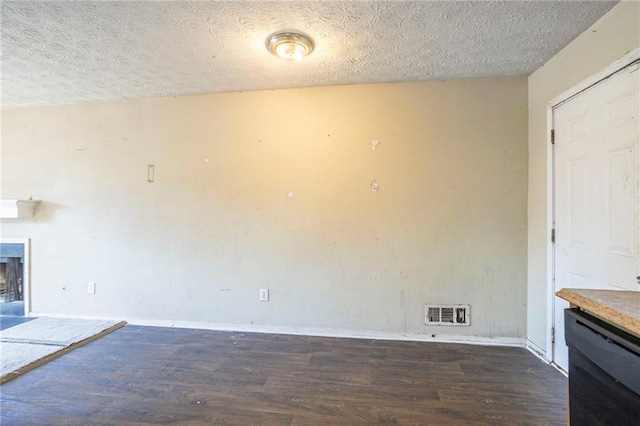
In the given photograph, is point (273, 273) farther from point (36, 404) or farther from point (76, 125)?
point (76, 125)

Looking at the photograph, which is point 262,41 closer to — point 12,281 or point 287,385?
point 287,385

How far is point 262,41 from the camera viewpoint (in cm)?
194

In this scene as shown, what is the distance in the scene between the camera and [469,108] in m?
2.50

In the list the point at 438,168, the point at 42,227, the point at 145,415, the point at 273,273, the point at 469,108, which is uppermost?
the point at 469,108

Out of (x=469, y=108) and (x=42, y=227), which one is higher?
(x=469, y=108)

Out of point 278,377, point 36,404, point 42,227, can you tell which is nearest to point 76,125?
point 42,227

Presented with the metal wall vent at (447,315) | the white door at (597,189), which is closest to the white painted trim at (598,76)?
the white door at (597,189)

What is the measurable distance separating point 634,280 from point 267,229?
256 centimetres

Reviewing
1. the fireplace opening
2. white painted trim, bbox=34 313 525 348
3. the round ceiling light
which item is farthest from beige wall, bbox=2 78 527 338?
the round ceiling light

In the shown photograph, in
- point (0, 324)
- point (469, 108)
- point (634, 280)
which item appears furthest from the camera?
point (0, 324)

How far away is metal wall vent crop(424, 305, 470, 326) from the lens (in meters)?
2.52

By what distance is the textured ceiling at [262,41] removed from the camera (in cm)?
163

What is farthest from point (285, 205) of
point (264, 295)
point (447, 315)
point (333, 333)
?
point (447, 315)

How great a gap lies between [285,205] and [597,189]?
229 centimetres
